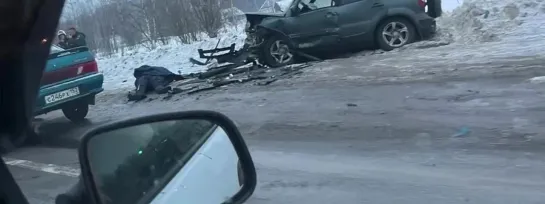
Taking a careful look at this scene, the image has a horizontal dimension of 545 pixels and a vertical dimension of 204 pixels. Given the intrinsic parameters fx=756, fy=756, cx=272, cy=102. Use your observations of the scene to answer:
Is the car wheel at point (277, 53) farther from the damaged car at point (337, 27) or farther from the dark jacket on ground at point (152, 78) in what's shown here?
the dark jacket on ground at point (152, 78)

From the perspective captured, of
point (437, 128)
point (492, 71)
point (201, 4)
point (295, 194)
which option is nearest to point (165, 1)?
point (201, 4)

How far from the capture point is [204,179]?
2.35m

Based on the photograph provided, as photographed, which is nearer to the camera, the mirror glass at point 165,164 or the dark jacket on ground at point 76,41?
the mirror glass at point 165,164

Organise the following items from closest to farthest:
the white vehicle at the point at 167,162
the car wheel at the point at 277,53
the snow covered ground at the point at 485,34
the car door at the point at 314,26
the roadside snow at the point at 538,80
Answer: the white vehicle at the point at 167,162, the roadside snow at the point at 538,80, the snow covered ground at the point at 485,34, the car door at the point at 314,26, the car wheel at the point at 277,53

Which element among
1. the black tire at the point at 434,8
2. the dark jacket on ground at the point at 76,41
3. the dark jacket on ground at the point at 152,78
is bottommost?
the dark jacket on ground at the point at 152,78

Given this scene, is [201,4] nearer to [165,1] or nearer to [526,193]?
[165,1]

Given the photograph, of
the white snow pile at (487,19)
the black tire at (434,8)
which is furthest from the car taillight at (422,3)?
the white snow pile at (487,19)

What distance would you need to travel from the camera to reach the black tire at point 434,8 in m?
15.4

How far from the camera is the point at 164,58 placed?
23891 millimetres

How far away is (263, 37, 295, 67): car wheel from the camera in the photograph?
51.1 feet

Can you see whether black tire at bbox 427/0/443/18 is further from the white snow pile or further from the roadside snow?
the roadside snow

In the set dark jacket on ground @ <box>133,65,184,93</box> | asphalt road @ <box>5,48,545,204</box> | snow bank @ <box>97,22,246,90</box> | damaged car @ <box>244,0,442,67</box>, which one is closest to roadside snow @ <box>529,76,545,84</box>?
asphalt road @ <box>5,48,545,204</box>

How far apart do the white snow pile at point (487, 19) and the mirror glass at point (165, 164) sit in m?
12.7

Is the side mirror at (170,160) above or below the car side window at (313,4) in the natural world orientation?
above
